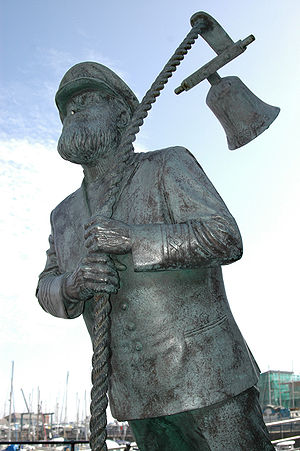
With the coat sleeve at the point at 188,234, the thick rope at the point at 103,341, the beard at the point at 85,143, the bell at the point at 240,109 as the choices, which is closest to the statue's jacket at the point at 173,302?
the coat sleeve at the point at 188,234

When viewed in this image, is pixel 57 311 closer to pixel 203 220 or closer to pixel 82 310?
pixel 82 310

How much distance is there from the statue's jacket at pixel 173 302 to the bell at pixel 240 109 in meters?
0.48

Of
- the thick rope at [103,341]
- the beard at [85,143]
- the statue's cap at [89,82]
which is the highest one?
the statue's cap at [89,82]

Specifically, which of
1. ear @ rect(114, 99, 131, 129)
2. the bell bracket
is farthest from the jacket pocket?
the bell bracket

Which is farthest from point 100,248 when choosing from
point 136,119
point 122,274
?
point 136,119

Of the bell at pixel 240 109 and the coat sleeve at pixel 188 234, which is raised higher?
the bell at pixel 240 109

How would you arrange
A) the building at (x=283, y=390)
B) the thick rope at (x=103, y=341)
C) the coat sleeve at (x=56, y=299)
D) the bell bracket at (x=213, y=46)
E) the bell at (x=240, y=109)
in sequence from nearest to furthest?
the thick rope at (x=103, y=341)
the coat sleeve at (x=56, y=299)
the bell bracket at (x=213, y=46)
the bell at (x=240, y=109)
the building at (x=283, y=390)

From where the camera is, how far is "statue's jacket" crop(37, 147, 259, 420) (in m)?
2.19

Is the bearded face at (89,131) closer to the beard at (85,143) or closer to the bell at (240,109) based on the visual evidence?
the beard at (85,143)

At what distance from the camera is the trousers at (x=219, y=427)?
7.13ft

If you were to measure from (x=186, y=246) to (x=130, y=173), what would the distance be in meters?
0.64

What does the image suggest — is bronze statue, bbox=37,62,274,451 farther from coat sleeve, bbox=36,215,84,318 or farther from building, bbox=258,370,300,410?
building, bbox=258,370,300,410

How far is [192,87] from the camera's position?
279cm

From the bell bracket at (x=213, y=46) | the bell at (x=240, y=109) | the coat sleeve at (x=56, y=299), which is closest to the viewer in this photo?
the coat sleeve at (x=56, y=299)
